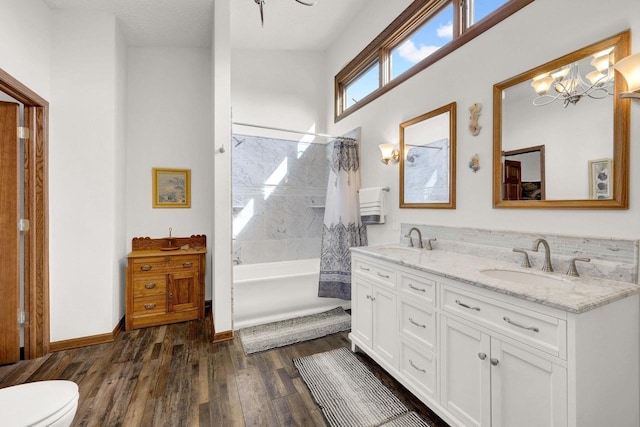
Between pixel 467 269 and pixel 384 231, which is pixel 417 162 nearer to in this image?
pixel 384 231

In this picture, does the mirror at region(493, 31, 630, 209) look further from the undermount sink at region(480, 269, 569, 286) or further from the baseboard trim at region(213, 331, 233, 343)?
the baseboard trim at region(213, 331, 233, 343)

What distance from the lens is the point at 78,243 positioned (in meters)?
2.55

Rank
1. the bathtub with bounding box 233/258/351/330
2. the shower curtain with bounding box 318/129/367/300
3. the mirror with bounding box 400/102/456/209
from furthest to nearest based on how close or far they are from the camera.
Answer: the shower curtain with bounding box 318/129/367/300
the bathtub with bounding box 233/258/351/330
the mirror with bounding box 400/102/456/209

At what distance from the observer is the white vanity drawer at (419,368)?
64.1 inches

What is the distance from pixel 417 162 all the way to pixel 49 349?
3.63 m

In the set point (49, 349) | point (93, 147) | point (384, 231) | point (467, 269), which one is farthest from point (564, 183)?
point (49, 349)

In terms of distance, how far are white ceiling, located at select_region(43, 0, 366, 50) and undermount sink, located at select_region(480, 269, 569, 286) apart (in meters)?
3.23

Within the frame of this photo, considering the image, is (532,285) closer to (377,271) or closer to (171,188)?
(377,271)

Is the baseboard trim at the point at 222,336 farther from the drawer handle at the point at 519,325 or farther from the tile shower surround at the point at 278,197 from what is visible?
the drawer handle at the point at 519,325

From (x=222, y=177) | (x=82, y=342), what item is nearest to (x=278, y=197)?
(x=222, y=177)

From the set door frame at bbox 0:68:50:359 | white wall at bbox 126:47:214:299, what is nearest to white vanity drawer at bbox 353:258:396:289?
white wall at bbox 126:47:214:299

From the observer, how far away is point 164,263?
9.84ft

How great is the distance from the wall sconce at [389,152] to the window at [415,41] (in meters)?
0.62

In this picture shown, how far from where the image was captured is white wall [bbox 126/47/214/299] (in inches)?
128
